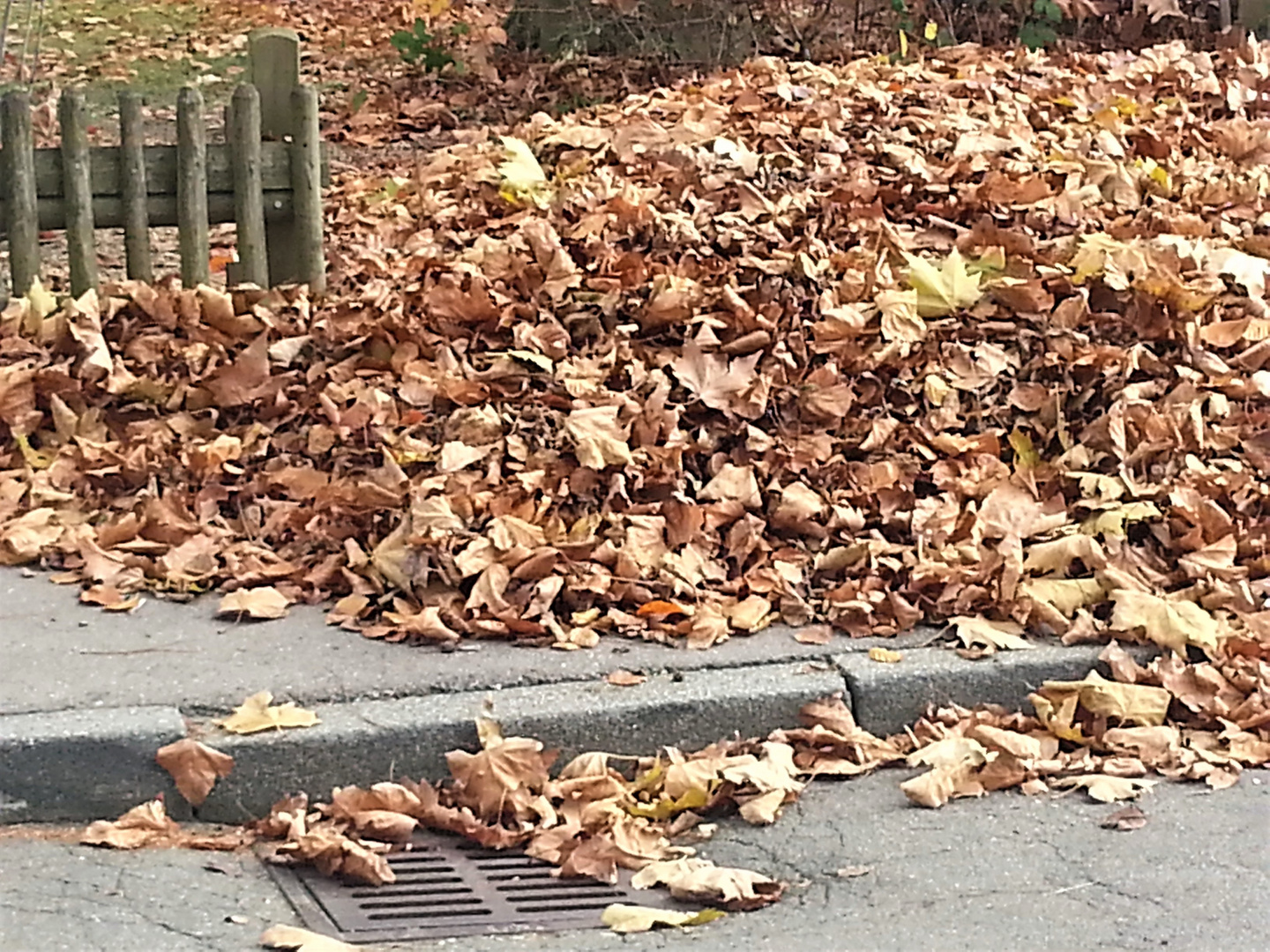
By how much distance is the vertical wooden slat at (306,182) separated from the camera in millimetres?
5543

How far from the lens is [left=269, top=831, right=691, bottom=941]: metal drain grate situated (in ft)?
9.66

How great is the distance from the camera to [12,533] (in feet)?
13.5

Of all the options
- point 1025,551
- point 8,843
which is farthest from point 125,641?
point 1025,551

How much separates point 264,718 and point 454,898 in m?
0.60

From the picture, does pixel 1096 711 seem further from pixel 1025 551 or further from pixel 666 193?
pixel 666 193

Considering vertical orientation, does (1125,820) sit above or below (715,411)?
below

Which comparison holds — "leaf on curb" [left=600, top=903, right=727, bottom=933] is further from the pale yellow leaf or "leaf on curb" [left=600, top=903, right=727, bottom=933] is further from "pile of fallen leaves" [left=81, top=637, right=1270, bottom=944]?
the pale yellow leaf

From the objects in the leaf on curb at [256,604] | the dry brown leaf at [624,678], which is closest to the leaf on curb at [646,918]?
the dry brown leaf at [624,678]

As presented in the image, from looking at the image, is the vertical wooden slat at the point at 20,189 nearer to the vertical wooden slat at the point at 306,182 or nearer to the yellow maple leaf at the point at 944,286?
the vertical wooden slat at the point at 306,182

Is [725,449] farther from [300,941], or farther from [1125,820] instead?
[300,941]

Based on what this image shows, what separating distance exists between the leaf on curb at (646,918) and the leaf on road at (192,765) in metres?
0.85

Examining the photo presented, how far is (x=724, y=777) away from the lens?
3.30 metres

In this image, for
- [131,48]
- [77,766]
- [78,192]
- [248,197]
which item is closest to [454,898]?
[77,766]

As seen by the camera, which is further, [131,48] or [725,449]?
[131,48]
